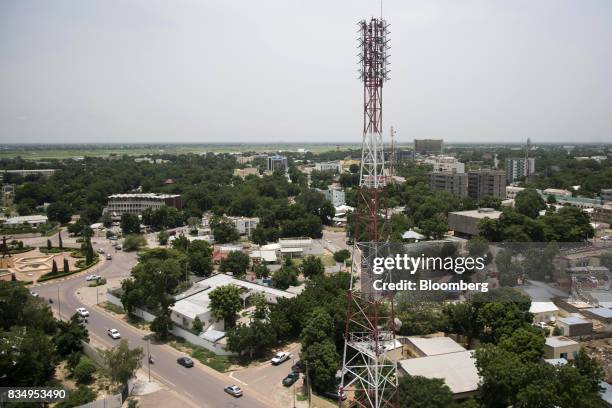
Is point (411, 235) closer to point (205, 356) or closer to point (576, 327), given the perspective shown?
point (576, 327)

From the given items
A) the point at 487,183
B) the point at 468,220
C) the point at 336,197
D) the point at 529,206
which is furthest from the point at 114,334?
the point at 487,183

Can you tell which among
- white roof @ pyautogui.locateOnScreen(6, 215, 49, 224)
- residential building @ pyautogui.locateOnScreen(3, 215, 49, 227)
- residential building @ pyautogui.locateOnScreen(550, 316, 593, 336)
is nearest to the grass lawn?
residential building @ pyautogui.locateOnScreen(550, 316, 593, 336)

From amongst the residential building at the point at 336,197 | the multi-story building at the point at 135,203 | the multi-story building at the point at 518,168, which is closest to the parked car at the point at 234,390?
the multi-story building at the point at 135,203

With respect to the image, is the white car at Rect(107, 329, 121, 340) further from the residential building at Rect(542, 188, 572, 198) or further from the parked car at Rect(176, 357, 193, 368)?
the residential building at Rect(542, 188, 572, 198)

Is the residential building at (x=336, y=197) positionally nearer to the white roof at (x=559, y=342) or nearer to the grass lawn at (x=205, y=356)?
the grass lawn at (x=205, y=356)

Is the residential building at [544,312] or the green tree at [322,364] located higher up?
the green tree at [322,364]

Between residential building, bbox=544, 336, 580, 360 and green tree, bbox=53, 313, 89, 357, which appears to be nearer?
residential building, bbox=544, 336, 580, 360

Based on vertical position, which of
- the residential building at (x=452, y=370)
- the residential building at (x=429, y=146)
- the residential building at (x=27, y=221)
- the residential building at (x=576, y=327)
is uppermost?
the residential building at (x=429, y=146)
